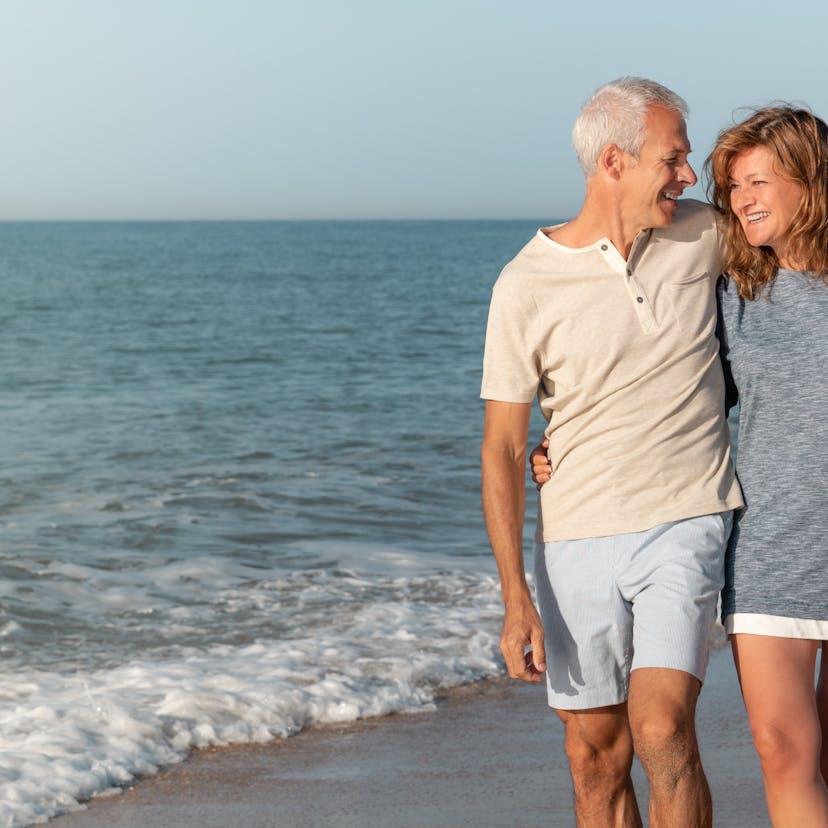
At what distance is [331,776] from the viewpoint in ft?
14.6

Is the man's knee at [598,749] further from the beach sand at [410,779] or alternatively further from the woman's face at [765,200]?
the woman's face at [765,200]

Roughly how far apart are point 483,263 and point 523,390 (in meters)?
63.8

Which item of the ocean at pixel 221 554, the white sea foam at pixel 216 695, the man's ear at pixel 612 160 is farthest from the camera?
the ocean at pixel 221 554

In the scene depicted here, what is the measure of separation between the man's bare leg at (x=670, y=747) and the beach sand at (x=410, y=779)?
120 cm

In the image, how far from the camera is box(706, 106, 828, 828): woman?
2797mm

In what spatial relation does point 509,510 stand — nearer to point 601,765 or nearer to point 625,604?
point 625,604

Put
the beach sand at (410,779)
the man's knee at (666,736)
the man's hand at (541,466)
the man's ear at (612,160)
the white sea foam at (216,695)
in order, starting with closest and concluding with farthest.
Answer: the man's knee at (666,736), the man's ear at (612,160), the man's hand at (541,466), the beach sand at (410,779), the white sea foam at (216,695)

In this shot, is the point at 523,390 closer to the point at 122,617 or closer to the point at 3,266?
the point at 122,617

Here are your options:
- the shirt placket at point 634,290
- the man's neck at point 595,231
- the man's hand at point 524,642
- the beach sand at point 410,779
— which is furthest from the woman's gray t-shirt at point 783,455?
the beach sand at point 410,779

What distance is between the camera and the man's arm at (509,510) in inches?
118

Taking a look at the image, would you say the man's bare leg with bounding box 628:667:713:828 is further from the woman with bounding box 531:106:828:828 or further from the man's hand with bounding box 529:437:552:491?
the man's hand with bounding box 529:437:552:491

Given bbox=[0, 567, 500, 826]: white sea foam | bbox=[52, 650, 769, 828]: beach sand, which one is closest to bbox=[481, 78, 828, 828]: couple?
bbox=[52, 650, 769, 828]: beach sand

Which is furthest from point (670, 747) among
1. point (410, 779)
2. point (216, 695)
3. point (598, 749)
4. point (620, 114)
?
point (216, 695)

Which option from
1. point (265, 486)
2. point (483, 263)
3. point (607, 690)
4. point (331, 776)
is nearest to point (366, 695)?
point (331, 776)
